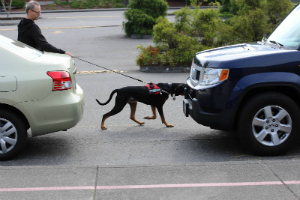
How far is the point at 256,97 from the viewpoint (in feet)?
16.7

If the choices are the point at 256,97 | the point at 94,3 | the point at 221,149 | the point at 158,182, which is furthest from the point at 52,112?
the point at 94,3

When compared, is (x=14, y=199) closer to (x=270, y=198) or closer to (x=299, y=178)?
(x=270, y=198)

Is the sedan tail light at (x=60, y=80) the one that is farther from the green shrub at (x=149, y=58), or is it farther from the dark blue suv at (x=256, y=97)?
the green shrub at (x=149, y=58)

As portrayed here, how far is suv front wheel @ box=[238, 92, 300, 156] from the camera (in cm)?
505

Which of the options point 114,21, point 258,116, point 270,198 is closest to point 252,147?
point 258,116

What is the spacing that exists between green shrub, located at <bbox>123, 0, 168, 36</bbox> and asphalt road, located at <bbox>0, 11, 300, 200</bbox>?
1239 cm

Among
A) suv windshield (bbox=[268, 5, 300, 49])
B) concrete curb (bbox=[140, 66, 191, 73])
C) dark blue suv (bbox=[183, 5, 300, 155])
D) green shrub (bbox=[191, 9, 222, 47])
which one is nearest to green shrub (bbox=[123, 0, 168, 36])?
green shrub (bbox=[191, 9, 222, 47])

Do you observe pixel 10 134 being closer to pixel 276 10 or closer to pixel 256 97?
pixel 256 97

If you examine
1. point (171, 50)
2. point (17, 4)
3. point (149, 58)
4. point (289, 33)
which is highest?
point (289, 33)

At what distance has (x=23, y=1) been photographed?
4128cm

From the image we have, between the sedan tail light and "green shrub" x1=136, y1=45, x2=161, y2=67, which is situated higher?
the sedan tail light

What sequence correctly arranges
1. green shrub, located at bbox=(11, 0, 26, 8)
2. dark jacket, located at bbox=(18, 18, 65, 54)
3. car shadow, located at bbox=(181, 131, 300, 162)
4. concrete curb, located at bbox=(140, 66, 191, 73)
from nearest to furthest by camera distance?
1. car shadow, located at bbox=(181, 131, 300, 162)
2. dark jacket, located at bbox=(18, 18, 65, 54)
3. concrete curb, located at bbox=(140, 66, 191, 73)
4. green shrub, located at bbox=(11, 0, 26, 8)

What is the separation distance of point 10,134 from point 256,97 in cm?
305

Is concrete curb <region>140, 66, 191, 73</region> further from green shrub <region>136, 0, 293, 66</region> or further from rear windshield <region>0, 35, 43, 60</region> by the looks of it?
rear windshield <region>0, 35, 43, 60</region>
